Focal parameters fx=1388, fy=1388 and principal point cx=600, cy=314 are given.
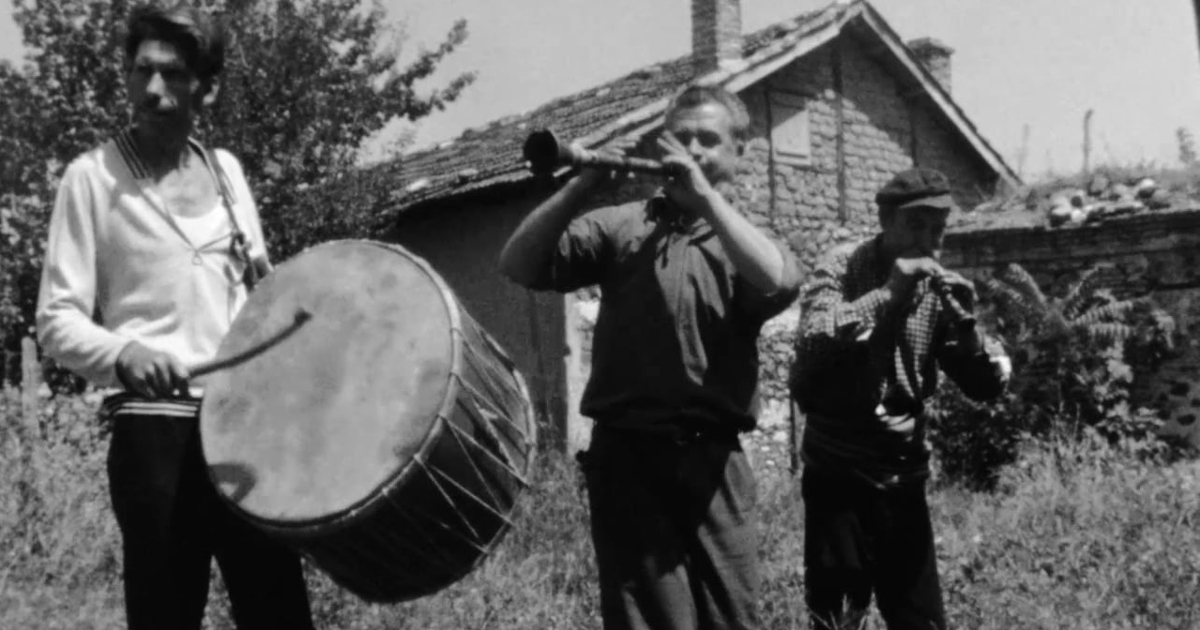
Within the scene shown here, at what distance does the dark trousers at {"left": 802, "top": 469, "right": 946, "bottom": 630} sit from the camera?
431 cm

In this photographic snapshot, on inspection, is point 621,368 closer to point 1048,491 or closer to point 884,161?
point 1048,491

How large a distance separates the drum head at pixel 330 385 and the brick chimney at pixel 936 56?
1500 cm

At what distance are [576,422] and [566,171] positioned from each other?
946cm

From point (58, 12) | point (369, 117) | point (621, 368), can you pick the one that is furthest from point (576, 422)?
point (621, 368)

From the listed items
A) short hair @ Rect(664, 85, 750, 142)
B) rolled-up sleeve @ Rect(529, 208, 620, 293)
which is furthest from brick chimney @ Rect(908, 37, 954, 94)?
rolled-up sleeve @ Rect(529, 208, 620, 293)

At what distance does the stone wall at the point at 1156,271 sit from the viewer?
454 inches

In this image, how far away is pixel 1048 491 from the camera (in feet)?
30.6

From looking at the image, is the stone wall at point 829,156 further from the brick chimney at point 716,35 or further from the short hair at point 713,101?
the short hair at point 713,101

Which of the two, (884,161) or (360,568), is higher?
(884,161)

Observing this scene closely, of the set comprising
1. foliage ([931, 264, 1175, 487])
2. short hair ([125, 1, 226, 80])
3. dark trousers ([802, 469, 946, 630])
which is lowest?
foliage ([931, 264, 1175, 487])

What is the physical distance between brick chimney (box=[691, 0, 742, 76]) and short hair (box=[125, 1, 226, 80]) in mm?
11003

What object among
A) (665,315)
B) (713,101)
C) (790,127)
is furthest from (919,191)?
(790,127)

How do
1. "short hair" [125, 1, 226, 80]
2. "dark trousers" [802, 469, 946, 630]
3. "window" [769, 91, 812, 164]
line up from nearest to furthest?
1. "short hair" [125, 1, 226, 80]
2. "dark trousers" [802, 469, 946, 630]
3. "window" [769, 91, 812, 164]

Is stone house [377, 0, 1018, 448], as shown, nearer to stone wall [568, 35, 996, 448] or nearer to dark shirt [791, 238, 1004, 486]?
stone wall [568, 35, 996, 448]
